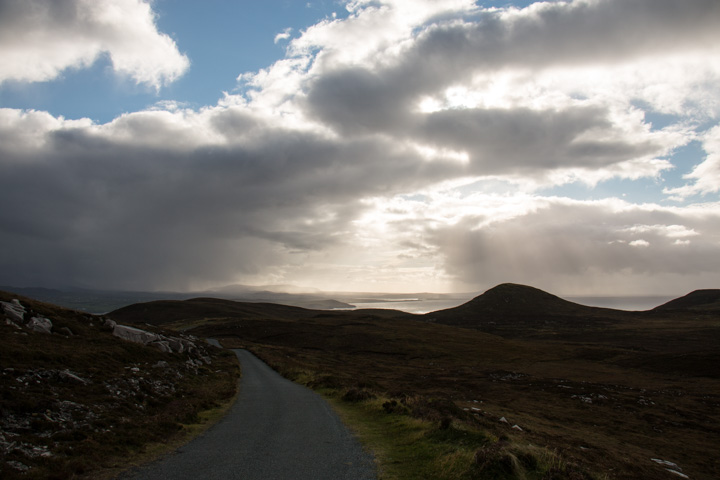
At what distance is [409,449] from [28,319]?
33.1m

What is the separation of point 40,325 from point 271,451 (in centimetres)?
2659

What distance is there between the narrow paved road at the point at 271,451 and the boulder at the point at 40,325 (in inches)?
695

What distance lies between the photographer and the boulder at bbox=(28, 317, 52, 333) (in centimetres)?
2972

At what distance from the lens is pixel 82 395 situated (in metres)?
20.3

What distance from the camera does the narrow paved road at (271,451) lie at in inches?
505

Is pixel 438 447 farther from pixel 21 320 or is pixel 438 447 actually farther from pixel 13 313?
pixel 13 313

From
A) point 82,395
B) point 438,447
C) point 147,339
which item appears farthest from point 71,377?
point 147,339

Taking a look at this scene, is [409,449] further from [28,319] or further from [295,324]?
[295,324]

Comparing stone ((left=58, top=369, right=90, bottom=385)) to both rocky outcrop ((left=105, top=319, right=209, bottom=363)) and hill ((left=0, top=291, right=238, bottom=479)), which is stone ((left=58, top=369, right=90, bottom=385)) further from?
rocky outcrop ((left=105, top=319, right=209, bottom=363))

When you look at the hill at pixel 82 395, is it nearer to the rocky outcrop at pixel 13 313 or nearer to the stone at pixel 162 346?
the rocky outcrop at pixel 13 313

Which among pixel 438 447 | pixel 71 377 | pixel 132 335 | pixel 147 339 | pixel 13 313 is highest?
pixel 13 313

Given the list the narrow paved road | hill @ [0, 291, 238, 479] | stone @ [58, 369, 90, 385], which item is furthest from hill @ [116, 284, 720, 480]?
stone @ [58, 369, 90, 385]

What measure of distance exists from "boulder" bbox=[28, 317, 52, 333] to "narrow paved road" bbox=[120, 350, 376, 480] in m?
17.7

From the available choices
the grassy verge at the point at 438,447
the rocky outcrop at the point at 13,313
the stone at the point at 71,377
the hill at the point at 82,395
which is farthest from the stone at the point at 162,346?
the grassy verge at the point at 438,447
